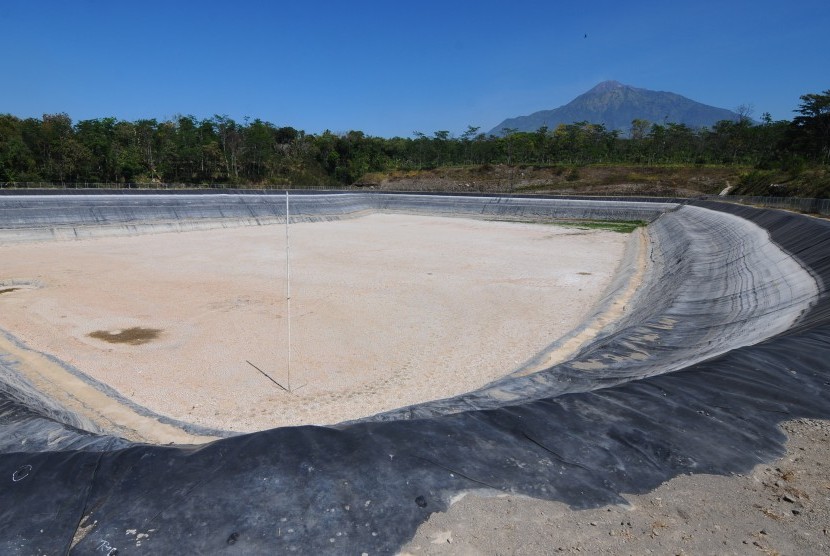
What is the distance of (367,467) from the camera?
3131mm

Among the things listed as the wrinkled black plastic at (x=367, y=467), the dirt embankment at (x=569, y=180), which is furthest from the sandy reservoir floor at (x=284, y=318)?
the dirt embankment at (x=569, y=180)

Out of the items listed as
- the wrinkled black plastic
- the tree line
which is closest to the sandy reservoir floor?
the wrinkled black plastic

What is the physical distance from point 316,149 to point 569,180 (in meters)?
42.4

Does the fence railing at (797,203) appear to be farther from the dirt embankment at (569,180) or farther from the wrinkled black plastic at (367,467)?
the dirt embankment at (569,180)

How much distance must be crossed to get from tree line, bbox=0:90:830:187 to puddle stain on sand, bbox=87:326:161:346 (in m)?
44.3

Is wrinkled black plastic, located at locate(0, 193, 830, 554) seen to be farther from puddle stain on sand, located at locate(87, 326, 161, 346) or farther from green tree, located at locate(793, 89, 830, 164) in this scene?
green tree, located at locate(793, 89, 830, 164)

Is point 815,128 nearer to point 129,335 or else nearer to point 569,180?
point 569,180

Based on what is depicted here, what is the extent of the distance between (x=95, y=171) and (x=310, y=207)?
2587 cm

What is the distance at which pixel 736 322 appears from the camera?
8602 millimetres

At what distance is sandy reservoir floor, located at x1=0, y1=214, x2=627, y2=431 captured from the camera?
8.25 meters

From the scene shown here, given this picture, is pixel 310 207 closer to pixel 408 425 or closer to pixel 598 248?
pixel 598 248

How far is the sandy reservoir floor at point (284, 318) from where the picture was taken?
8250mm

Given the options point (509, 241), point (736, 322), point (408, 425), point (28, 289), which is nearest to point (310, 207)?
point (509, 241)

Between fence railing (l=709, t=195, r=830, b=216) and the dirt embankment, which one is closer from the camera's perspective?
fence railing (l=709, t=195, r=830, b=216)
